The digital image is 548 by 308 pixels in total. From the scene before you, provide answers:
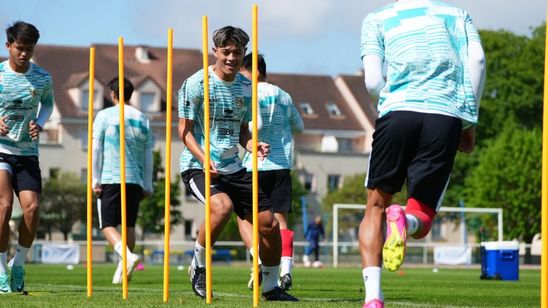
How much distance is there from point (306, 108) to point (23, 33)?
83.5m

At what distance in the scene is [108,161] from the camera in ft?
48.6

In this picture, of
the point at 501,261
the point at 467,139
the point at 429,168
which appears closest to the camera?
the point at 429,168

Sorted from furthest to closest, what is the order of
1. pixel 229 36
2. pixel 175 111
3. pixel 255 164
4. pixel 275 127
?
pixel 175 111 → pixel 275 127 → pixel 229 36 → pixel 255 164

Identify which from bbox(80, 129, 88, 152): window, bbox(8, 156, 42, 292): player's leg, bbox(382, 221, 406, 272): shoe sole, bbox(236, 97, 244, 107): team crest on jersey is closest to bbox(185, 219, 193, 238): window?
bbox(80, 129, 88, 152): window

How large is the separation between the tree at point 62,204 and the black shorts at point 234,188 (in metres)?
66.3

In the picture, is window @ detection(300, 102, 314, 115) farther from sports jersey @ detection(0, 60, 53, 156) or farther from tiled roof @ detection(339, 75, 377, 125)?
sports jersey @ detection(0, 60, 53, 156)

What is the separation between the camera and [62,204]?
76.4m

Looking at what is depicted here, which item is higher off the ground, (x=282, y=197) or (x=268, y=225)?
(x=282, y=197)

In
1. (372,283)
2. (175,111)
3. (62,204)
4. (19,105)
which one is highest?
(175,111)

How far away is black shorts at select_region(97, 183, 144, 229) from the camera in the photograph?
14.7 metres

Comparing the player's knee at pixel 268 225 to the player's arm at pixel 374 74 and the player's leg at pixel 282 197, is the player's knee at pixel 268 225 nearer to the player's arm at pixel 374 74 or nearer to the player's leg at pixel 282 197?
the player's leg at pixel 282 197

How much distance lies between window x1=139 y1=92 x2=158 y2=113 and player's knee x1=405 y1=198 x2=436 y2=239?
8047 cm

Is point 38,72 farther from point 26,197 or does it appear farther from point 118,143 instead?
point 118,143

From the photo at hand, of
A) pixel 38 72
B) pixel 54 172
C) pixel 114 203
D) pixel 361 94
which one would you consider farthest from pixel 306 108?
pixel 38 72
